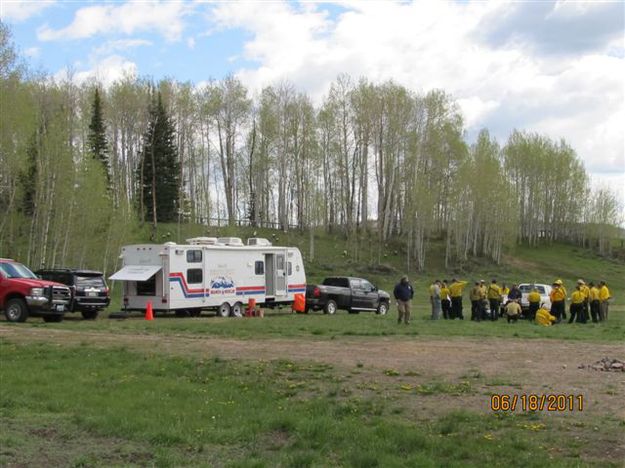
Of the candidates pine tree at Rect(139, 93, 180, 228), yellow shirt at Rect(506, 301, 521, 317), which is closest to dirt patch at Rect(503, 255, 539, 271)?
pine tree at Rect(139, 93, 180, 228)

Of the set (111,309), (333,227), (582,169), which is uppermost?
(582,169)

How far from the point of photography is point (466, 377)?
38.4 feet

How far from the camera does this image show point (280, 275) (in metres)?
31.5

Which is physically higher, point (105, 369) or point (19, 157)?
point (19, 157)

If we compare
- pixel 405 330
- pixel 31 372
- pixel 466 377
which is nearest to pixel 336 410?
pixel 466 377

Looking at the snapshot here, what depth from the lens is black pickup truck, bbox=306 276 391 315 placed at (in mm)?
31516

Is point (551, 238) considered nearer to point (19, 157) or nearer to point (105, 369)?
point (19, 157)

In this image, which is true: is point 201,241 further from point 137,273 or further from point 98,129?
point 98,129

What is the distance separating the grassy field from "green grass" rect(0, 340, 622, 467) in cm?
2

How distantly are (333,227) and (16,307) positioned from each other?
165 ft

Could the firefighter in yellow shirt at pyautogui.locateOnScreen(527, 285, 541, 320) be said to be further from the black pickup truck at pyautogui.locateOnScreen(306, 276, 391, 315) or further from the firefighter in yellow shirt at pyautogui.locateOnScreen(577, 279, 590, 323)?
the black pickup truck at pyautogui.locateOnScreen(306, 276, 391, 315)

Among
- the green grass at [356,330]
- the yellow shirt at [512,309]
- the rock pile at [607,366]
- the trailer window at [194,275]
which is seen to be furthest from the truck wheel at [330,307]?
the rock pile at [607,366]

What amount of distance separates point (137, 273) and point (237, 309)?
4.76 m

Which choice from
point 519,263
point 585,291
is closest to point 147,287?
point 585,291
